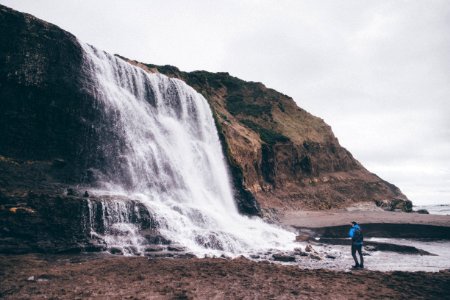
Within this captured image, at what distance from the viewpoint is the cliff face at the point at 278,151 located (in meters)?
37.3

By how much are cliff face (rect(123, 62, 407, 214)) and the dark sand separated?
1946cm

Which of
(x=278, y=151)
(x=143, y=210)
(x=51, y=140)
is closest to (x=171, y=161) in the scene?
(x=51, y=140)

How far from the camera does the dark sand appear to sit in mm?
8492

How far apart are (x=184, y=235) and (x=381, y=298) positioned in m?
9.56

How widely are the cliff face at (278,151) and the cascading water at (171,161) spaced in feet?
11.8

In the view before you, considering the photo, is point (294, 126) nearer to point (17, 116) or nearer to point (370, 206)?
point (370, 206)

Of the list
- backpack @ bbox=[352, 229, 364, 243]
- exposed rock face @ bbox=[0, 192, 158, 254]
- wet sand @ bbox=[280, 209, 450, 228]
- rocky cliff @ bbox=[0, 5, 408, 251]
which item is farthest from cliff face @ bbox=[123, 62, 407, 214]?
exposed rock face @ bbox=[0, 192, 158, 254]

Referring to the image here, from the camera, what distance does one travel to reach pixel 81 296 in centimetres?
816

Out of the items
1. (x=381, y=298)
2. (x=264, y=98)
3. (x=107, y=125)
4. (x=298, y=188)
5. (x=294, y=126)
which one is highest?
(x=264, y=98)

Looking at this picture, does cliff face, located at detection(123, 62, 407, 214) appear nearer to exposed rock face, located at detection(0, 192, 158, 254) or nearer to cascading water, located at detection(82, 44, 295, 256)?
cascading water, located at detection(82, 44, 295, 256)

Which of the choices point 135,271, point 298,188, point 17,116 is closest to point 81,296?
point 135,271

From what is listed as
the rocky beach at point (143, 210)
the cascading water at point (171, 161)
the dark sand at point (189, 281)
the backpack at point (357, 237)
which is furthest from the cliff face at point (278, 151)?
the dark sand at point (189, 281)

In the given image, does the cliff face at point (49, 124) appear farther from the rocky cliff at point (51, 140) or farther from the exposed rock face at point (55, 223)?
the exposed rock face at point (55, 223)

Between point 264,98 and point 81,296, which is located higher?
point 264,98
